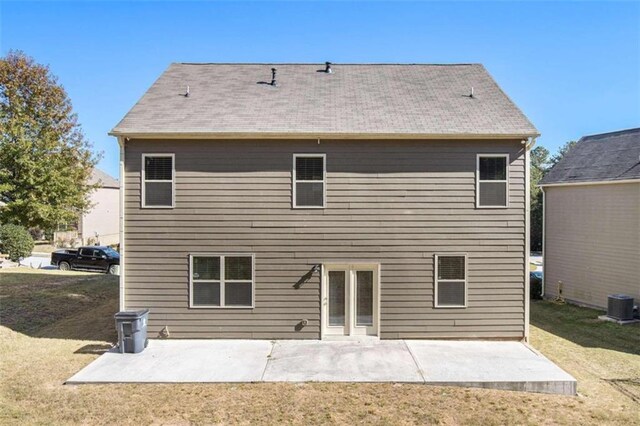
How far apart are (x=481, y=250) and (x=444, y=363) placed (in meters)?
2.97

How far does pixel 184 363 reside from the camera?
8438mm

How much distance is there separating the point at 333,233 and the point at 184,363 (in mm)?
4251


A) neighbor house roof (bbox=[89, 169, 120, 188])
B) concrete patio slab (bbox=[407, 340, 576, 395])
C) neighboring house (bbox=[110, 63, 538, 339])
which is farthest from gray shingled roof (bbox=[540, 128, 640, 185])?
neighbor house roof (bbox=[89, 169, 120, 188])

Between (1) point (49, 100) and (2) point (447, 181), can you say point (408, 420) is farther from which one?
Answer: (1) point (49, 100)

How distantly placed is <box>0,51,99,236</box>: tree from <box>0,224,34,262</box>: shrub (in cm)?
142

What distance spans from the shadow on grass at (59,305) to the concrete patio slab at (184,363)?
1691 mm

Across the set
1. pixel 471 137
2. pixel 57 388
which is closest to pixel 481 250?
pixel 471 137

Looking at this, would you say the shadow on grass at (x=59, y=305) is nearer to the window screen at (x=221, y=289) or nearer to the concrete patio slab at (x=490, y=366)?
the window screen at (x=221, y=289)

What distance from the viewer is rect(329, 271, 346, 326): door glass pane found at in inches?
395

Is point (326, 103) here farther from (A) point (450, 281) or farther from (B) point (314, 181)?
(A) point (450, 281)

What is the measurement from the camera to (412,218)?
998 cm

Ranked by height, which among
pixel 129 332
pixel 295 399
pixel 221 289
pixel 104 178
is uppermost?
pixel 104 178

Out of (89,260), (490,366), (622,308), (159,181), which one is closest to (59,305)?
(159,181)

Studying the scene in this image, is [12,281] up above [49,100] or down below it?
below
